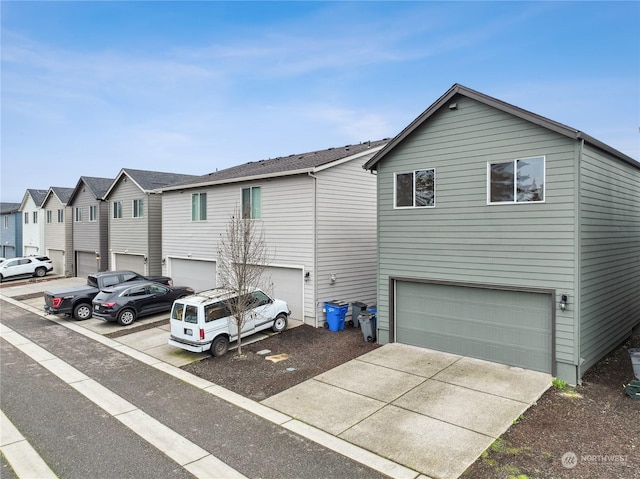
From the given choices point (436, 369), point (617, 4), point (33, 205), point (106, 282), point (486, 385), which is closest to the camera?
point (486, 385)

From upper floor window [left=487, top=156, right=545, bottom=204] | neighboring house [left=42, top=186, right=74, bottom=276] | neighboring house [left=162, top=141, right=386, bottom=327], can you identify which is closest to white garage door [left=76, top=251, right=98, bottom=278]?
neighboring house [left=42, top=186, right=74, bottom=276]

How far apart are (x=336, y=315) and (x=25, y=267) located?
30.4 meters

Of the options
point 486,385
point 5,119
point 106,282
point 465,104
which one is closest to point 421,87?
point 465,104

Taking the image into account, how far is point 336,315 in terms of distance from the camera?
48.4 ft

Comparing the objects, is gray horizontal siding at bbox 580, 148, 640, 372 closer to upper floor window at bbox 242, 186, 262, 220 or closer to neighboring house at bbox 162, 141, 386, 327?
neighboring house at bbox 162, 141, 386, 327

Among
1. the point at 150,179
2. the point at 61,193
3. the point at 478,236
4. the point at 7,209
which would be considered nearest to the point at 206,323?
the point at 478,236

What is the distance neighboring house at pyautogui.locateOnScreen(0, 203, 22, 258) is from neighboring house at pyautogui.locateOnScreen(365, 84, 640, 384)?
45.5 m

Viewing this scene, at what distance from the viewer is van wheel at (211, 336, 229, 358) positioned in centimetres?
1220

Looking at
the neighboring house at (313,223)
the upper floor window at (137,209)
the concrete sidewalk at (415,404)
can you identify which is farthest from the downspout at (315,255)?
the upper floor window at (137,209)

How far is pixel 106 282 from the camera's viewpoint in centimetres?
1928

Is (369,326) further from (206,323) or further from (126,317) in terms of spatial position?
(126,317)

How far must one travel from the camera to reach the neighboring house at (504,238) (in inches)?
373

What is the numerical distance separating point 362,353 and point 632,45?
49.4ft

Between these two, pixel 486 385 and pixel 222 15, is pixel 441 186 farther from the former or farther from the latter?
pixel 222 15
